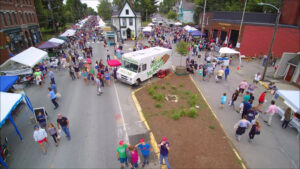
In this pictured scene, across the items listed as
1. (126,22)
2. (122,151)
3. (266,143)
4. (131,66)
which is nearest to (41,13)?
(126,22)

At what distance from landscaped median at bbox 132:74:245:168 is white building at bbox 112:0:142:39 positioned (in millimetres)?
26486

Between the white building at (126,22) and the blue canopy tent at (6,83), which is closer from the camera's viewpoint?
the blue canopy tent at (6,83)

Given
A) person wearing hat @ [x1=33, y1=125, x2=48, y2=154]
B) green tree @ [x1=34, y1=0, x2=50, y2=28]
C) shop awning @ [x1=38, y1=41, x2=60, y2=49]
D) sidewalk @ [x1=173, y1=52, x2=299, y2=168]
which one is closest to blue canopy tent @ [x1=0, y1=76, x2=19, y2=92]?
person wearing hat @ [x1=33, y1=125, x2=48, y2=154]

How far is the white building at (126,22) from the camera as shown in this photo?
1416 inches

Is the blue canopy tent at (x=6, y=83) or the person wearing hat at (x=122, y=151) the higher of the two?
the blue canopy tent at (x=6, y=83)

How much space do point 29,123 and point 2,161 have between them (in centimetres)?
381

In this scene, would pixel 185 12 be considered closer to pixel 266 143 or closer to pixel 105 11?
pixel 105 11

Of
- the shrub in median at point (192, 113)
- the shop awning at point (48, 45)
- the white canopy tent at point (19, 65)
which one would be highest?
the shop awning at point (48, 45)

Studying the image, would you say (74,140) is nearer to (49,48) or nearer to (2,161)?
(2,161)

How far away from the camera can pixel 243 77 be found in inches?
679

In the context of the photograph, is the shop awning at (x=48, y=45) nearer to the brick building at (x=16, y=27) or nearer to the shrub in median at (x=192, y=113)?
the brick building at (x=16, y=27)

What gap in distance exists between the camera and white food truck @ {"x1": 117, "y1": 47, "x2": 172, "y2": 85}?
46.8 ft

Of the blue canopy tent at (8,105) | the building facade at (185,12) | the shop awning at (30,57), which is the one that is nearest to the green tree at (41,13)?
the shop awning at (30,57)

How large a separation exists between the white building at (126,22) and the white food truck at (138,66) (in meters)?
23.6
